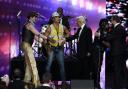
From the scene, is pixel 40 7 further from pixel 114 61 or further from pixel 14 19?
pixel 114 61

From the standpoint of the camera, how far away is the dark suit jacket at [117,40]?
13117mm

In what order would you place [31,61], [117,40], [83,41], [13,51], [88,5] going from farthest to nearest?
[88,5] < [13,51] < [83,41] < [117,40] < [31,61]

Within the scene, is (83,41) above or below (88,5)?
below

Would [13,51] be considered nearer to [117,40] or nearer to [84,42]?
[84,42]

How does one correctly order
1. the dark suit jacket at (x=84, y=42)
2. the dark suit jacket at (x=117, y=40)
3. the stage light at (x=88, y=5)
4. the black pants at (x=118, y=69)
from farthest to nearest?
the stage light at (x=88, y=5) → the dark suit jacket at (x=84, y=42) → the black pants at (x=118, y=69) → the dark suit jacket at (x=117, y=40)

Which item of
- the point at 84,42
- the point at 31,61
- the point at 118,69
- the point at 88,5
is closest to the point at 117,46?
the point at 118,69

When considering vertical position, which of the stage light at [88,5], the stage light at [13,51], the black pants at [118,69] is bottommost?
the black pants at [118,69]

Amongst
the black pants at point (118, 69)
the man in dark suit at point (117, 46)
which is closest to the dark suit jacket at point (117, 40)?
the man in dark suit at point (117, 46)

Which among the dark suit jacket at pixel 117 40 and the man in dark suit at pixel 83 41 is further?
the man in dark suit at pixel 83 41

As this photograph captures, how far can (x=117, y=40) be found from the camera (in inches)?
522

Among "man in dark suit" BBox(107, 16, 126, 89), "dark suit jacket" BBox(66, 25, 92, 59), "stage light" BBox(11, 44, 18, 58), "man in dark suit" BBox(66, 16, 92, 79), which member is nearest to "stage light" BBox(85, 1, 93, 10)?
"stage light" BBox(11, 44, 18, 58)

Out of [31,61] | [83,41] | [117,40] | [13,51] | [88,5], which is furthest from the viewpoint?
[88,5]

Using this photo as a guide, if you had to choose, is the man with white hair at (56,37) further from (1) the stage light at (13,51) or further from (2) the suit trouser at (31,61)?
(1) the stage light at (13,51)

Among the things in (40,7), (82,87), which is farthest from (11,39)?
(82,87)
